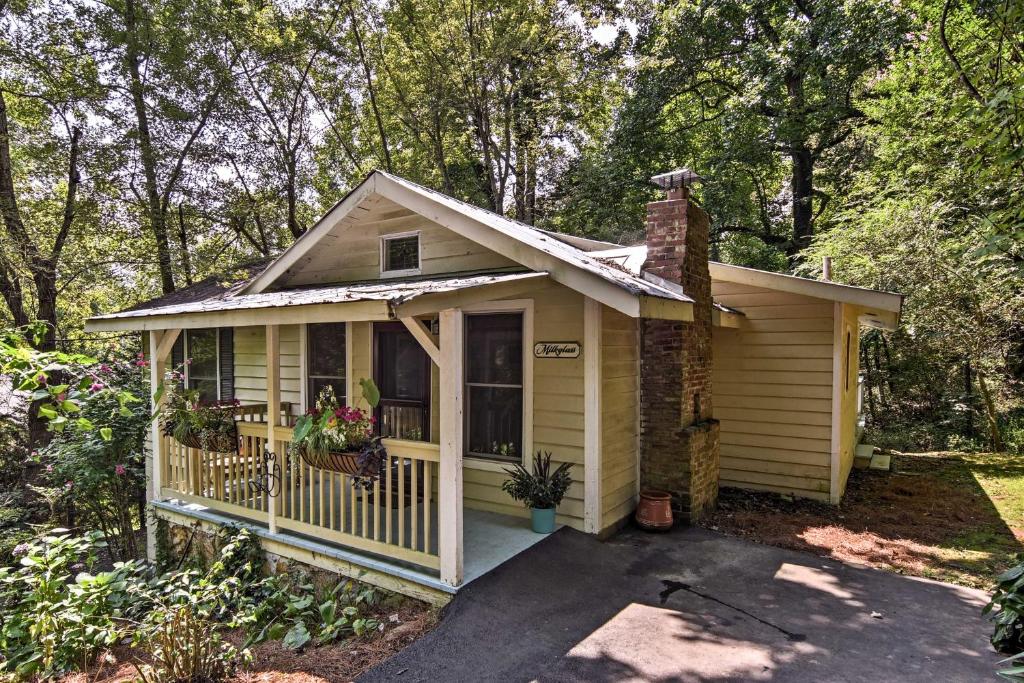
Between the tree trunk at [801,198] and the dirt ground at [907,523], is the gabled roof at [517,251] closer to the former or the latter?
the dirt ground at [907,523]

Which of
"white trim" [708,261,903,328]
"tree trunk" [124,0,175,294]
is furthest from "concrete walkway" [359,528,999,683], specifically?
"tree trunk" [124,0,175,294]

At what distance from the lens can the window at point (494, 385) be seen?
568 cm

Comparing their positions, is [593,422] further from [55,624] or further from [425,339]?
[55,624]

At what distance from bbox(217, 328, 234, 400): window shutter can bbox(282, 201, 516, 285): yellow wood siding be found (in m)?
1.87

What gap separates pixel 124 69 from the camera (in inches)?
486

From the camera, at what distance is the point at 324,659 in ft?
12.1

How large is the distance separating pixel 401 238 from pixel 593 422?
3.38m

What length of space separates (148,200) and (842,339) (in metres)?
15.2

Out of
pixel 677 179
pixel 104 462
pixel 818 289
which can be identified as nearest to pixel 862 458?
pixel 818 289

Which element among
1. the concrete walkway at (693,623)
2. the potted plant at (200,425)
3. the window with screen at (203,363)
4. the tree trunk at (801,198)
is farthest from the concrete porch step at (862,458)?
the window with screen at (203,363)

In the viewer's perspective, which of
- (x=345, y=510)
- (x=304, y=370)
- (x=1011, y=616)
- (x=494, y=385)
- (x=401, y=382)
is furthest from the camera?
(x=304, y=370)

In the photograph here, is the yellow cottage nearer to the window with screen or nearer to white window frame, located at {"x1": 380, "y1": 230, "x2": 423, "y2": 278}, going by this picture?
white window frame, located at {"x1": 380, "y1": 230, "x2": 423, "y2": 278}

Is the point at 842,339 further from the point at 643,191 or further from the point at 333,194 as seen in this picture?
the point at 333,194

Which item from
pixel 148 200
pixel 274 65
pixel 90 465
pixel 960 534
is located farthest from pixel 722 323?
pixel 274 65
